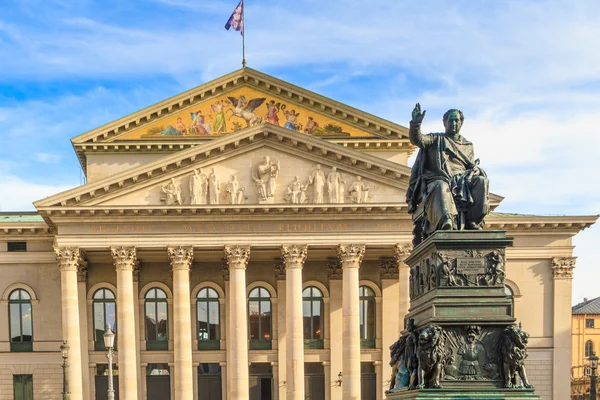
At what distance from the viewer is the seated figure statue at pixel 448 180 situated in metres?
12.2

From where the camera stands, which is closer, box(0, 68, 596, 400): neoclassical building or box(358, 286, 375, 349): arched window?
box(0, 68, 596, 400): neoclassical building

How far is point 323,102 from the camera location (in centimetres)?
6281

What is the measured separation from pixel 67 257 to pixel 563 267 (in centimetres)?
2910

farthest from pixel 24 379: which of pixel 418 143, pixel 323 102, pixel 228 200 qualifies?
pixel 418 143

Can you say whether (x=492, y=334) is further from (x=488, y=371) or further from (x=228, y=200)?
(x=228, y=200)

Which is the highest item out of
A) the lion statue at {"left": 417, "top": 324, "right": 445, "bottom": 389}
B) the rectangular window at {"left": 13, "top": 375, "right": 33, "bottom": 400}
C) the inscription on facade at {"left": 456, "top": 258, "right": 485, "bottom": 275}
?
the inscription on facade at {"left": 456, "top": 258, "right": 485, "bottom": 275}

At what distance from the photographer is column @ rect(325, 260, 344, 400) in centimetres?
5953

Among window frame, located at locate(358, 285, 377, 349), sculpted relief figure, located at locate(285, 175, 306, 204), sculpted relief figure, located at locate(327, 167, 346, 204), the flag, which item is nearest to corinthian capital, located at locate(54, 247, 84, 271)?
sculpted relief figure, located at locate(285, 175, 306, 204)

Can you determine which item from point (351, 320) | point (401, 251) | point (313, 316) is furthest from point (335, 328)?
point (401, 251)

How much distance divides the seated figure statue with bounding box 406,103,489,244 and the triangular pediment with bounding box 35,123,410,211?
138ft

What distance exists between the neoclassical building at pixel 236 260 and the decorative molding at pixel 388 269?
0.12 metres

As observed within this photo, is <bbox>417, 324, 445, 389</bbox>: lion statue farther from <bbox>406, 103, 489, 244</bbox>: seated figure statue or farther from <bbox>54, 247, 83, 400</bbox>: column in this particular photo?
<bbox>54, 247, 83, 400</bbox>: column

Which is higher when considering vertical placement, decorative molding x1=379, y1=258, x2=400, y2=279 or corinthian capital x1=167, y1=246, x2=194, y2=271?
corinthian capital x1=167, y1=246, x2=194, y2=271

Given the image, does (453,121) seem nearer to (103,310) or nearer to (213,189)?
(213,189)
